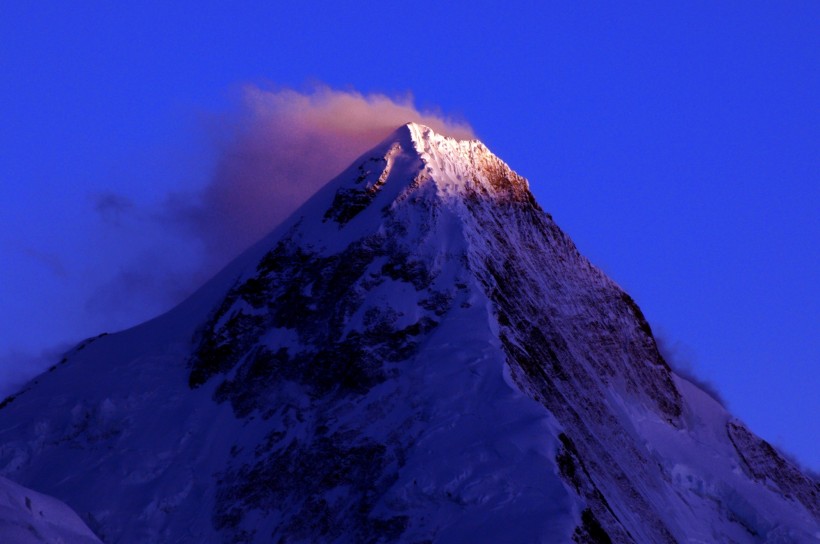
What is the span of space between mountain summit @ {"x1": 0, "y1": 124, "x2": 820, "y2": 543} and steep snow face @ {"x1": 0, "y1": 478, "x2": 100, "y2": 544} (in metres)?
19.6

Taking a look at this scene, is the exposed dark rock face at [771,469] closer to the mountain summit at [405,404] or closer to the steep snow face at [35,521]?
the mountain summit at [405,404]

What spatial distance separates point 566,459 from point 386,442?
29.9ft

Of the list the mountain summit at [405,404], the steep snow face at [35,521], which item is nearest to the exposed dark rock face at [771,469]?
the mountain summit at [405,404]

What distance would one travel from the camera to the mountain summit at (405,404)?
75250mm

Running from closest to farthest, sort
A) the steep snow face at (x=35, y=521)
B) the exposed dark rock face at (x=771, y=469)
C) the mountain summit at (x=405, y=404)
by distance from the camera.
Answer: the steep snow face at (x=35, y=521) → the mountain summit at (x=405, y=404) → the exposed dark rock face at (x=771, y=469)

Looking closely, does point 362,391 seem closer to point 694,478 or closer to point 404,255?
point 404,255

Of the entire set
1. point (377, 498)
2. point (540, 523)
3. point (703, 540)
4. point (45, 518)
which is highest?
point (45, 518)

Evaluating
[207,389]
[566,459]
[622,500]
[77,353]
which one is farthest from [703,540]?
[77,353]

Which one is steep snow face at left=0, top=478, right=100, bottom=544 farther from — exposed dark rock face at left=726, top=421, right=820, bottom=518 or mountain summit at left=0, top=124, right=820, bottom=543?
exposed dark rock face at left=726, top=421, right=820, bottom=518

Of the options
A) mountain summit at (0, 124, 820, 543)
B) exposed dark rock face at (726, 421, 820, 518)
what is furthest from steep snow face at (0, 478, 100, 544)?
exposed dark rock face at (726, 421, 820, 518)

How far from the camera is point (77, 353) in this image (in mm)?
102438

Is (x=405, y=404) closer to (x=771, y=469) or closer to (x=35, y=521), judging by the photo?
(x=771, y=469)

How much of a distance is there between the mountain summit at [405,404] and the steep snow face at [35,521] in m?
Answer: 19.6

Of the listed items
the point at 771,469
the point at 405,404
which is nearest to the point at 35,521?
the point at 405,404
